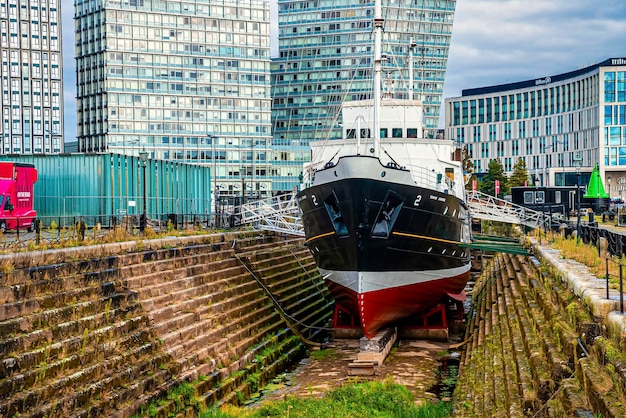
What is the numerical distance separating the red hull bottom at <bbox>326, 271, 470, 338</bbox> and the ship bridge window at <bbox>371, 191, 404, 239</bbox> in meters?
2.11

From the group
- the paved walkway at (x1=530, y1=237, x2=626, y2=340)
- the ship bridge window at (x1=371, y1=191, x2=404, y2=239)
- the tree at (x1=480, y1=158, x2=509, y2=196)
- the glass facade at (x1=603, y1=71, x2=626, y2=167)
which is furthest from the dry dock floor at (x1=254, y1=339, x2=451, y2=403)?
the glass facade at (x1=603, y1=71, x2=626, y2=167)

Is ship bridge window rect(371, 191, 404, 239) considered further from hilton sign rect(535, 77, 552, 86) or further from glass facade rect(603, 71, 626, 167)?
hilton sign rect(535, 77, 552, 86)

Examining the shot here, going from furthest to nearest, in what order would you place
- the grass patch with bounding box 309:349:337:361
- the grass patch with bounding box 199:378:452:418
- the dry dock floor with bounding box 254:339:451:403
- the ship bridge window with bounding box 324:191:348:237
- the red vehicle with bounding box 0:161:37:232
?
the red vehicle with bounding box 0:161:37:232, the grass patch with bounding box 309:349:337:361, the ship bridge window with bounding box 324:191:348:237, the dry dock floor with bounding box 254:339:451:403, the grass patch with bounding box 199:378:452:418

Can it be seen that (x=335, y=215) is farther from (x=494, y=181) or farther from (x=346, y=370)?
(x=494, y=181)

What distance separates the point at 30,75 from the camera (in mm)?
148000

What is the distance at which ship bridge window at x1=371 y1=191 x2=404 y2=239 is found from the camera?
69.9 feet

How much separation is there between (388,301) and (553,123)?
110149mm

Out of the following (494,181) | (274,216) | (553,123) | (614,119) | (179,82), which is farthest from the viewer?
(553,123)

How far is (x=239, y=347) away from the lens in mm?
19078

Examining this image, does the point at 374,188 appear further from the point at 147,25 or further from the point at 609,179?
the point at 609,179

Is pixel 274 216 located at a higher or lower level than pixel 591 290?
higher

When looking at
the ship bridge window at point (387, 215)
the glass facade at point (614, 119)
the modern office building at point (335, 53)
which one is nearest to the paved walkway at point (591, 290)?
the ship bridge window at point (387, 215)

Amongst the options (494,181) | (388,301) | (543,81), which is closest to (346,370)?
(388,301)

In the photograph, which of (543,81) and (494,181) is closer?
(494,181)
